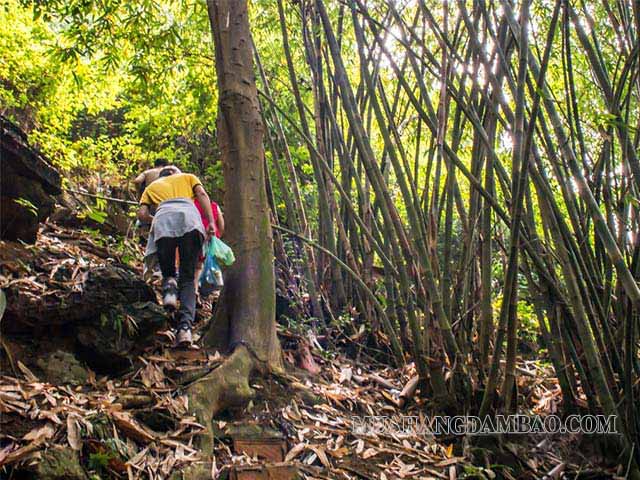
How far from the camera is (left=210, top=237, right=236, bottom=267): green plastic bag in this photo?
254 centimetres

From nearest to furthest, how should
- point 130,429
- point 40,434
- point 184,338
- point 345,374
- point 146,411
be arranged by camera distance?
point 40,434 < point 130,429 < point 146,411 < point 184,338 < point 345,374

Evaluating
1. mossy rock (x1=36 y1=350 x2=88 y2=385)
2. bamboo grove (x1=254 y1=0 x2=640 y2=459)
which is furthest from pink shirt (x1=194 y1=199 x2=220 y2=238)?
mossy rock (x1=36 y1=350 x2=88 y2=385)

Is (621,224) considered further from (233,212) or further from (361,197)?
(233,212)

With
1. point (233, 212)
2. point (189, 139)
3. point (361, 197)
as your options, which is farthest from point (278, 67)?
point (233, 212)

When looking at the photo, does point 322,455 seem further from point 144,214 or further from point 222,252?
point 144,214

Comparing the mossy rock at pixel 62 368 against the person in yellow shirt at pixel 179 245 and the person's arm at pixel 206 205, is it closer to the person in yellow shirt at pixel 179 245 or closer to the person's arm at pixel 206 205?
the person in yellow shirt at pixel 179 245

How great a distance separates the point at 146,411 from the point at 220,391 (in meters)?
0.32

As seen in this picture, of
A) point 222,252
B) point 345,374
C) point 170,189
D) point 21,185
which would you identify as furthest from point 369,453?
point 21,185

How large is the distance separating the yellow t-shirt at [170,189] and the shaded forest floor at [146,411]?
1.57 ft

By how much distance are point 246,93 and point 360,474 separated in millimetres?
1853

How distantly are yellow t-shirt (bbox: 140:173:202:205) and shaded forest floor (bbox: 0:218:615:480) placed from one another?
0.48m

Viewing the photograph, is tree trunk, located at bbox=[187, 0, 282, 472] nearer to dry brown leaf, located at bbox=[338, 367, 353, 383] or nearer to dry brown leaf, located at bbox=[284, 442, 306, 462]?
dry brown leaf, located at bbox=[284, 442, 306, 462]

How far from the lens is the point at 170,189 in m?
2.89

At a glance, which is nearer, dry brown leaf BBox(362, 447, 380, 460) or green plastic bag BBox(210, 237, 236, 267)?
dry brown leaf BBox(362, 447, 380, 460)
